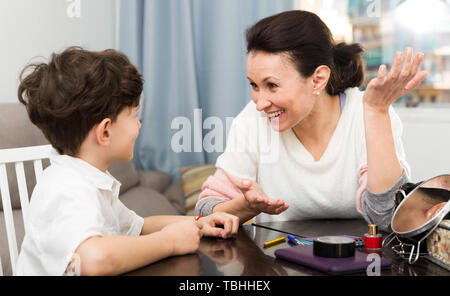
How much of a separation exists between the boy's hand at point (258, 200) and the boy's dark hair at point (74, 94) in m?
0.34

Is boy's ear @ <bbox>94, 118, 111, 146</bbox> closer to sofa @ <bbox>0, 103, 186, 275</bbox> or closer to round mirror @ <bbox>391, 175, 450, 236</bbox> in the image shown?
round mirror @ <bbox>391, 175, 450, 236</bbox>

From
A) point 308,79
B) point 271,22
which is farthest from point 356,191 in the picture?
point 271,22

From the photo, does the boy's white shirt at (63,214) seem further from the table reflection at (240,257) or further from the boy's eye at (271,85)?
the boy's eye at (271,85)

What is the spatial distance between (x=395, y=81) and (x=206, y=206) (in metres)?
0.60

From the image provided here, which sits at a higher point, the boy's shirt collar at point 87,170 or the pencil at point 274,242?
the boy's shirt collar at point 87,170

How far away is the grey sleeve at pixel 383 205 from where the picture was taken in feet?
4.30

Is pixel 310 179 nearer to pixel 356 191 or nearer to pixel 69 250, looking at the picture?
pixel 356 191

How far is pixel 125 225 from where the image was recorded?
1.21m

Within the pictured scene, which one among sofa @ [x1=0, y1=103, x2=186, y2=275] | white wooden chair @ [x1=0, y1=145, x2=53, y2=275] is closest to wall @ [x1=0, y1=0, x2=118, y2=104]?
sofa @ [x1=0, y1=103, x2=186, y2=275]

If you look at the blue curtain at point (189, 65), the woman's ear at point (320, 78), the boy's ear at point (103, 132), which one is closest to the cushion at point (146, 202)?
the blue curtain at point (189, 65)

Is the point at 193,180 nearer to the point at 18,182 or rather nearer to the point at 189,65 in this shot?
the point at 189,65

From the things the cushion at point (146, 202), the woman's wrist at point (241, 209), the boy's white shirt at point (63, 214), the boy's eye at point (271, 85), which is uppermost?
the boy's eye at point (271, 85)

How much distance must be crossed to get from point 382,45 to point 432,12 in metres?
0.31

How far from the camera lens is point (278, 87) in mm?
1526
